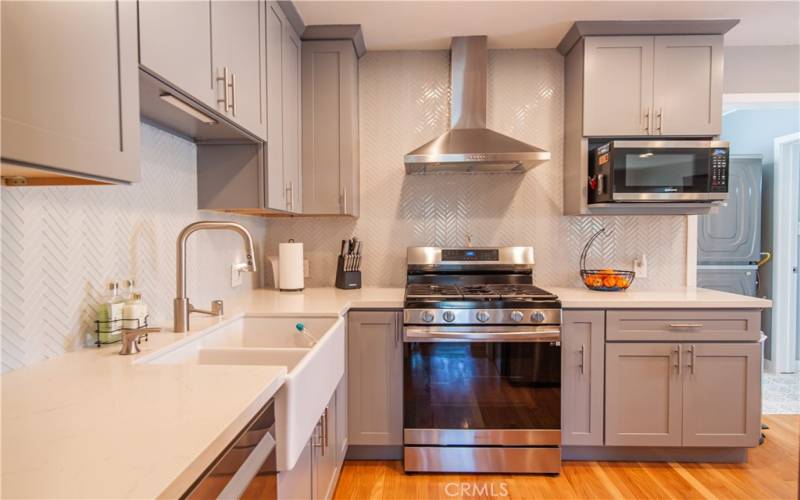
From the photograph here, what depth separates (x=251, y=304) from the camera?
6.75 ft

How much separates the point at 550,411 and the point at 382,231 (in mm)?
1471

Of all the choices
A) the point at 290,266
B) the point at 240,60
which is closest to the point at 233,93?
the point at 240,60

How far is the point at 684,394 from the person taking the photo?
2195mm

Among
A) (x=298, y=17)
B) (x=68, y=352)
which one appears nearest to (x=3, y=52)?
(x=68, y=352)

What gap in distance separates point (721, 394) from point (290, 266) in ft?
8.00

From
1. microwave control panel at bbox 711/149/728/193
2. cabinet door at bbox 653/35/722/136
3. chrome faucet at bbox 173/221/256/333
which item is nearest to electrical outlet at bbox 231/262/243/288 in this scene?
chrome faucet at bbox 173/221/256/333

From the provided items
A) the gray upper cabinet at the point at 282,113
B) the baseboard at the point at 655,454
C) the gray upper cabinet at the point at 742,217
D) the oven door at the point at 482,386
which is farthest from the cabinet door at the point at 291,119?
the gray upper cabinet at the point at 742,217

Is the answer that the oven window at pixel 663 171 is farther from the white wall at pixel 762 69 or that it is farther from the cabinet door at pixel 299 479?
the cabinet door at pixel 299 479

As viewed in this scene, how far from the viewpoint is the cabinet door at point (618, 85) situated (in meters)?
2.43

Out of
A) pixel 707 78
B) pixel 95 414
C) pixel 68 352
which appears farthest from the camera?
pixel 707 78

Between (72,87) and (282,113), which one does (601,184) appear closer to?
(282,113)

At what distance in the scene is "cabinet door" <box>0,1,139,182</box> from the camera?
0.67 m

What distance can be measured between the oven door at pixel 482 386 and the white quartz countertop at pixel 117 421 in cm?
123

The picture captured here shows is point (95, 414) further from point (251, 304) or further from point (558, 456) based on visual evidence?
point (558, 456)
